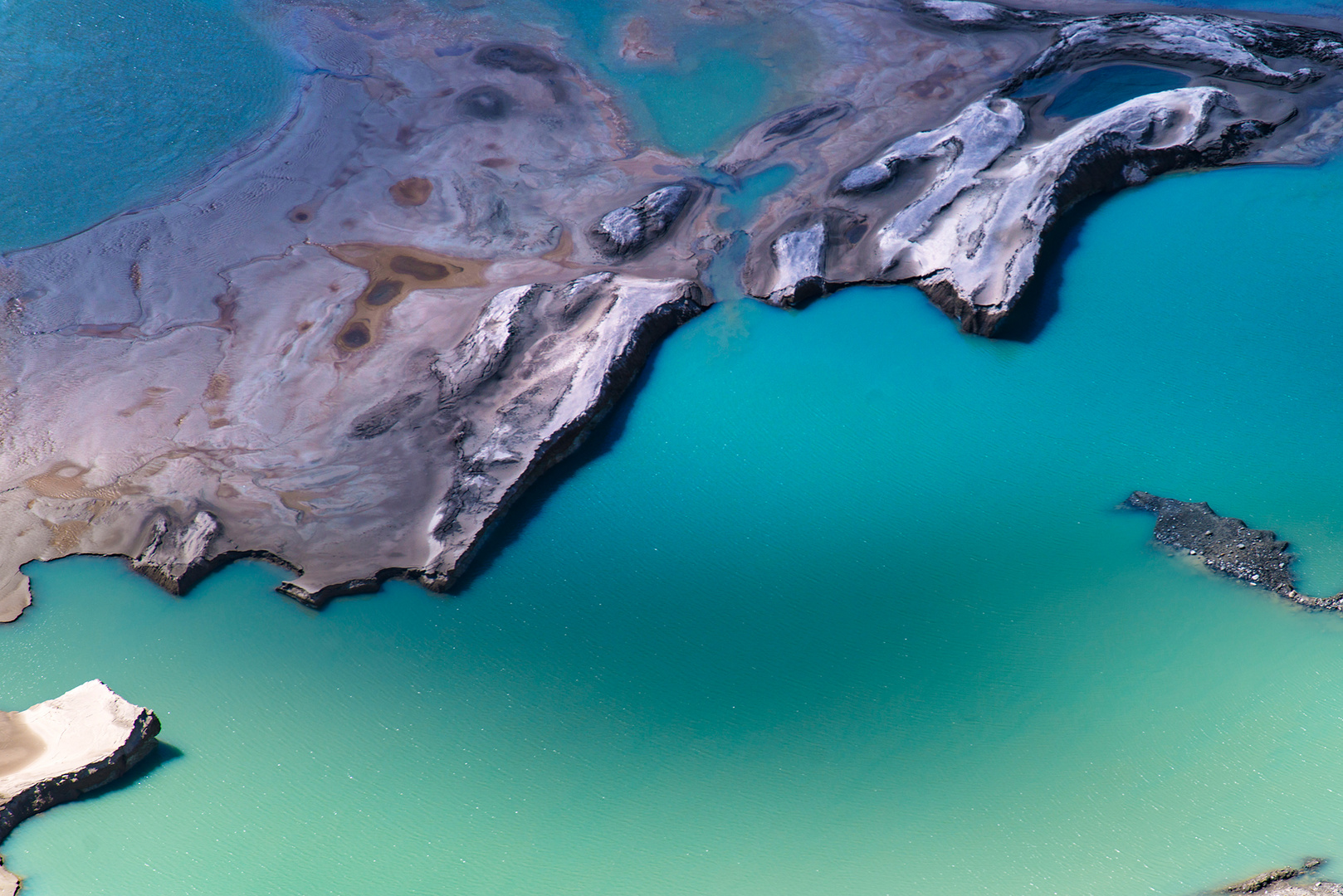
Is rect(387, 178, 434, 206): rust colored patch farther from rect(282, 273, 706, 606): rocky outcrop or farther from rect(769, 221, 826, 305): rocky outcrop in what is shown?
rect(769, 221, 826, 305): rocky outcrop

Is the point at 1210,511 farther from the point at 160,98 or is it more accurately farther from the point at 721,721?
the point at 160,98

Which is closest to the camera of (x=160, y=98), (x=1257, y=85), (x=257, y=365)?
(x=257, y=365)

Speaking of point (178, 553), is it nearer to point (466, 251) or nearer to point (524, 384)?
point (524, 384)

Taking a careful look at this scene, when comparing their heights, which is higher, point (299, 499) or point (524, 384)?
point (524, 384)

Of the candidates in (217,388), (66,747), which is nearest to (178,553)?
(66,747)

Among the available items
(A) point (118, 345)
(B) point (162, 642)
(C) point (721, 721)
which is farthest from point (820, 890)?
(A) point (118, 345)

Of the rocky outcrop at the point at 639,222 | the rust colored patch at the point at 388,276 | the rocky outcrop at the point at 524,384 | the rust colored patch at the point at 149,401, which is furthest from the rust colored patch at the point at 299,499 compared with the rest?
the rocky outcrop at the point at 639,222

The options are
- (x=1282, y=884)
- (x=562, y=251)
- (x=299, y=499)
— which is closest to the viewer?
(x=1282, y=884)
